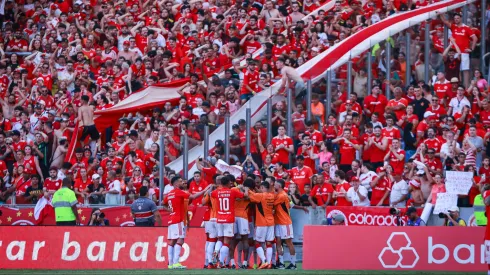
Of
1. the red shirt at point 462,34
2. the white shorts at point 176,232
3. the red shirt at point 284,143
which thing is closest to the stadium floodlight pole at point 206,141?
the red shirt at point 284,143

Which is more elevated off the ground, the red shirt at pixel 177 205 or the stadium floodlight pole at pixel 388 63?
the stadium floodlight pole at pixel 388 63

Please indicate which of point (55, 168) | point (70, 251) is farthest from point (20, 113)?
point (70, 251)

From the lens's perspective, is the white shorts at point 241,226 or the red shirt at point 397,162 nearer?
the white shorts at point 241,226

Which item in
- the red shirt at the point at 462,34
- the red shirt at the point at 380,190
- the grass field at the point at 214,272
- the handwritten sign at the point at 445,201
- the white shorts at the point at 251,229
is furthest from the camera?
the red shirt at the point at 462,34

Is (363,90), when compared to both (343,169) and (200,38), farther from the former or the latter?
(200,38)

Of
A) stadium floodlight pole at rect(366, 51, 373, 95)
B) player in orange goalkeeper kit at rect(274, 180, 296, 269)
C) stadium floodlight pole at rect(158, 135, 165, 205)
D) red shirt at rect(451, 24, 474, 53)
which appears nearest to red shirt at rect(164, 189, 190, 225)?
player in orange goalkeeper kit at rect(274, 180, 296, 269)

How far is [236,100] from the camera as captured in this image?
27.6 metres

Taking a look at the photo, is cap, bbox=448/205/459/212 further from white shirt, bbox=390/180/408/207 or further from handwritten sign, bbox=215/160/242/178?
handwritten sign, bbox=215/160/242/178

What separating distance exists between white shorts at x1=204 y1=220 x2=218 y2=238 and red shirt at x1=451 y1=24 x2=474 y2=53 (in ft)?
30.5

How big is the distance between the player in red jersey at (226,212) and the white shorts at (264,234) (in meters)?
0.49

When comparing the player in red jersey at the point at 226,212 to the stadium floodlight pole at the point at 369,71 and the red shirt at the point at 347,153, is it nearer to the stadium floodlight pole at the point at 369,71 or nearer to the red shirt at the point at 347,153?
the red shirt at the point at 347,153

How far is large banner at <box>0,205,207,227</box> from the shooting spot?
2409cm

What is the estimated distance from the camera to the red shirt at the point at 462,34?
1102 inches

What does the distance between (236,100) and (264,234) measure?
21.8 ft
